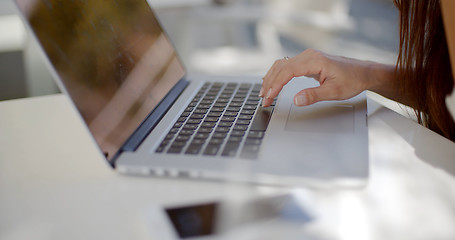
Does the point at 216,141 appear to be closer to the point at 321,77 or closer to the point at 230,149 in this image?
the point at 230,149

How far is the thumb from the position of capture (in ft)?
1.93

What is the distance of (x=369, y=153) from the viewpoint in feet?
1.70

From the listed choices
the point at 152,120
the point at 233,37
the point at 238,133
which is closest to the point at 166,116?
the point at 152,120

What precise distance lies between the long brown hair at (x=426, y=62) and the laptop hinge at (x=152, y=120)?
0.38 meters

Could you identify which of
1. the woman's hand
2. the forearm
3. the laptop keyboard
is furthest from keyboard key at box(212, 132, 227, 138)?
the forearm

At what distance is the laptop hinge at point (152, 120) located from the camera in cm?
52

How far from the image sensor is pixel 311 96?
1.96 ft

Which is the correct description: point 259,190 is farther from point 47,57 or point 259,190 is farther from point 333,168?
point 47,57

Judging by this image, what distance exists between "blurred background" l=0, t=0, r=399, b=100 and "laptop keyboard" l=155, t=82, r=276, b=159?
173mm

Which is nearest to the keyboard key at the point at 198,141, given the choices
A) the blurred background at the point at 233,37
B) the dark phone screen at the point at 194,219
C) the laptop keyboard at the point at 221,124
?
the laptop keyboard at the point at 221,124

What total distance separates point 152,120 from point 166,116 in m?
0.03

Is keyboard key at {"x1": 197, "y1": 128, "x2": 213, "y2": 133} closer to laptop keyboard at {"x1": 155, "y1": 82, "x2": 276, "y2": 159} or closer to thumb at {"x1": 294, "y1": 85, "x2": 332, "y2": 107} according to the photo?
laptop keyboard at {"x1": 155, "y1": 82, "x2": 276, "y2": 159}

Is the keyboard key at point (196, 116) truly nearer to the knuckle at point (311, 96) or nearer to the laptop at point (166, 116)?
the laptop at point (166, 116)

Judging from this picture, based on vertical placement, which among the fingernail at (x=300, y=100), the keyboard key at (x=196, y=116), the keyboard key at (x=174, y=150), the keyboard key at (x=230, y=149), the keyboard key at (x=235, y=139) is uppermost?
the fingernail at (x=300, y=100)
